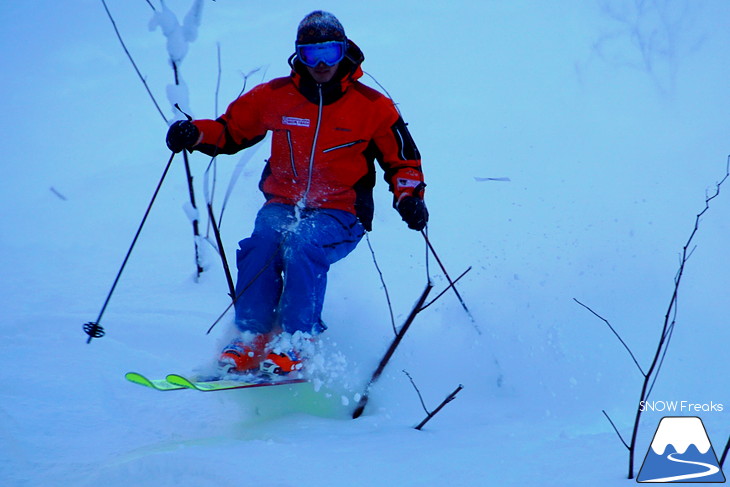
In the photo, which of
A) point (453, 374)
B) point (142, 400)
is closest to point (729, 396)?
point (453, 374)

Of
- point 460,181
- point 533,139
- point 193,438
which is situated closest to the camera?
point 193,438

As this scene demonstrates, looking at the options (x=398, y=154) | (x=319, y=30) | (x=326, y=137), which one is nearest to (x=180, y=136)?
(x=326, y=137)

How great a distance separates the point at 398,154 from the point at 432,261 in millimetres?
1419

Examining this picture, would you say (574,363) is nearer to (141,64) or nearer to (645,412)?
(645,412)

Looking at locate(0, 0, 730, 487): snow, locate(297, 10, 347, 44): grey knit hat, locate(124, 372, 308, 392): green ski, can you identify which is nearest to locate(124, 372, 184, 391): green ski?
locate(124, 372, 308, 392): green ski

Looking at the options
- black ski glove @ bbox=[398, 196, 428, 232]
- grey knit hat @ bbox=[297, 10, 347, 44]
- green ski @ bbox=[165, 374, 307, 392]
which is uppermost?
grey knit hat @ bbox=[297, 10, 347, 44]

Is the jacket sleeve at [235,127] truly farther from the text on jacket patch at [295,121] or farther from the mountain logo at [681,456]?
the mountain logo at [681,456]

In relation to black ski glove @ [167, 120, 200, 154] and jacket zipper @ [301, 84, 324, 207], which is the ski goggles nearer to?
jacket zipper @ [301, 84, 324, 207]

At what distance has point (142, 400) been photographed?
7.93ft

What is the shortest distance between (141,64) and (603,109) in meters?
5.12

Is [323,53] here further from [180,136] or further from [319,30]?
[180,136]

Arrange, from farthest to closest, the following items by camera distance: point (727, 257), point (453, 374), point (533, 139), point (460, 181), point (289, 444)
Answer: point (533, 139)
point (460, 181)
point (727, 257)
point (453, 374)
point (289, 444)

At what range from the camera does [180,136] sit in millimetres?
2680

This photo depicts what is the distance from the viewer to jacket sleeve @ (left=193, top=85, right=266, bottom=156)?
2.81 metres
